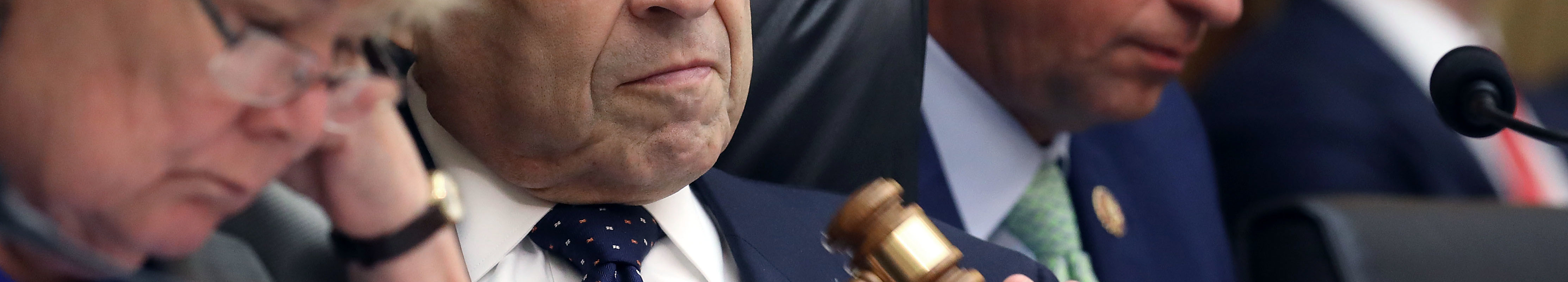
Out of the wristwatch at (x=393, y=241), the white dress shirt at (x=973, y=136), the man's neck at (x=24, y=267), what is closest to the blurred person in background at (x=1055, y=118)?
the white dress shirt at (x=973, y=136)

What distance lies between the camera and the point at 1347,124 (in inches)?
65.0

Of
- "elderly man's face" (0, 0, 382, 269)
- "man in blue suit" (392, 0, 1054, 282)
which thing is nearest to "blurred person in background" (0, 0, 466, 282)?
"elderly man's face" (0, 0, 382, 269)

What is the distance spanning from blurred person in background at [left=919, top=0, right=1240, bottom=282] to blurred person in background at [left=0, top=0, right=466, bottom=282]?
648mm

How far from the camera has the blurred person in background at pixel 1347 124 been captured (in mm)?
1637

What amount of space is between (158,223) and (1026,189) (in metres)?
0.80

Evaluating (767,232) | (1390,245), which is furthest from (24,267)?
(1390,245)

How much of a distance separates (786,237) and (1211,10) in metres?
0.40

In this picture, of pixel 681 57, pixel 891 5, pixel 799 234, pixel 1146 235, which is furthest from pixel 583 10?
pixel 1146 235

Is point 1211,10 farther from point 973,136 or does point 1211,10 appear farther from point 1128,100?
point 973,136

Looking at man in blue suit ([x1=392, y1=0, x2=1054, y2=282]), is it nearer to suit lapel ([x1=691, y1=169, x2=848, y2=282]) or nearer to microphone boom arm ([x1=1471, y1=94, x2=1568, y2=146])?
suit lapel ([x1=691, y1=169, x2=848, y2=282])

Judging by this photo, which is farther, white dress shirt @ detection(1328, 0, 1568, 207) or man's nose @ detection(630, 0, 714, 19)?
white dress shirt @ detection(1328, 0, 1568, 207)

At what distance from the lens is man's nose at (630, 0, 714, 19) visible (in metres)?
0.68

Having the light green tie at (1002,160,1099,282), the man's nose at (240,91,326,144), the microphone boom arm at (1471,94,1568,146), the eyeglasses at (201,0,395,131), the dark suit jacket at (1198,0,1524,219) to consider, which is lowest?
the light green tie at (1002,160,1099,282)

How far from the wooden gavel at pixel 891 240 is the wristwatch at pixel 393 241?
0.61 ft
